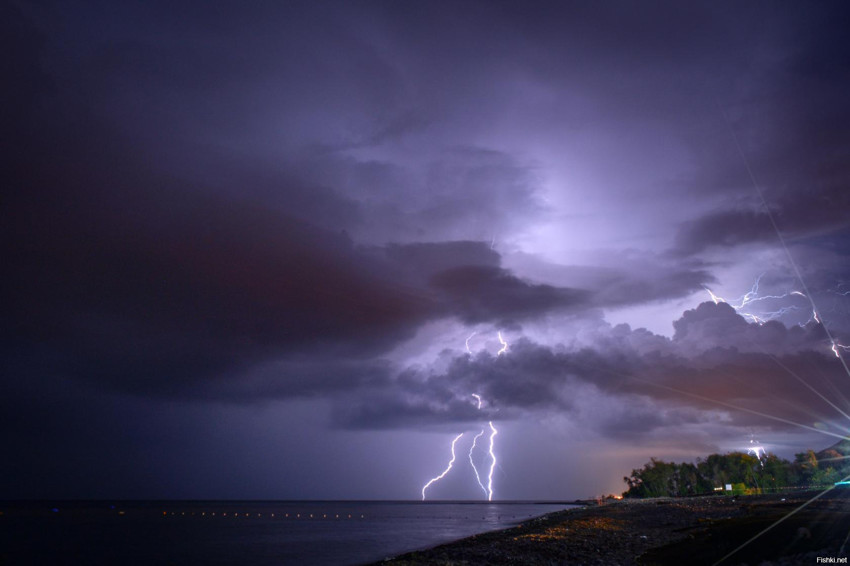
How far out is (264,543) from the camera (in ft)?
198

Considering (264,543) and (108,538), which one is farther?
(108,538)

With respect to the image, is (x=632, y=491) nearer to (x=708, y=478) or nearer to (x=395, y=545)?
(x=708, y=478)

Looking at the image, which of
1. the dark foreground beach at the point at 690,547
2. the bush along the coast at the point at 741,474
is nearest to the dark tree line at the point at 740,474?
the bush along the coast at the point at 741,474

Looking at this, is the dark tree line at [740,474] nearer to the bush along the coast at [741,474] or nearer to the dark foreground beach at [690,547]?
the bush along the coast at [741,474]

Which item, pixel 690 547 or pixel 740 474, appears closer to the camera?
pixel 690 547

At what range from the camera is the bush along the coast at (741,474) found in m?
112

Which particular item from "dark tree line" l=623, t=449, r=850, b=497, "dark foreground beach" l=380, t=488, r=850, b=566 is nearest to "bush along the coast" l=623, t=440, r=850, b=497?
"dark tree line" l=623, t=449, r=850, b=497

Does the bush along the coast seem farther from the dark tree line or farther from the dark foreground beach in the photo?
the dark foreground beach

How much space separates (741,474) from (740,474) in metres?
0.24

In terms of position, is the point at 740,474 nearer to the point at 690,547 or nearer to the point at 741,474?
the point at 741,474

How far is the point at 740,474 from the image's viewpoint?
124438mm

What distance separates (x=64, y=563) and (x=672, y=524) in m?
55.5

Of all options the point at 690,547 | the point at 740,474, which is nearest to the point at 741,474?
the point at 740,474

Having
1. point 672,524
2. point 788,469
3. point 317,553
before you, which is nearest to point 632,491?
point 788,469
